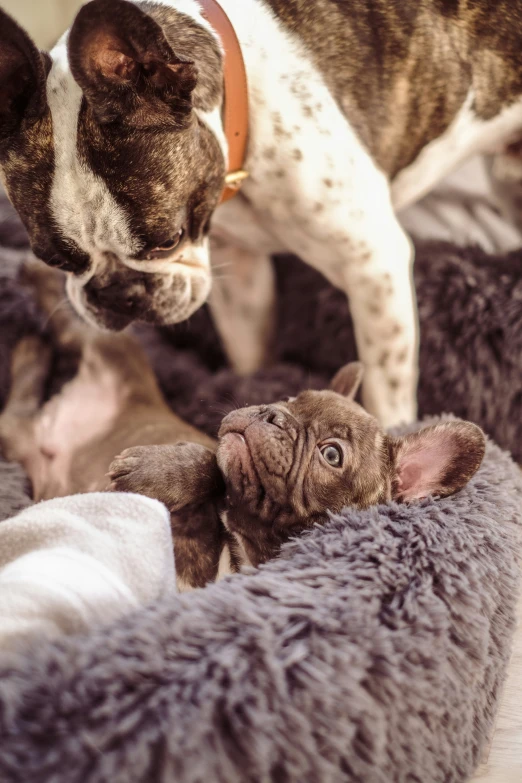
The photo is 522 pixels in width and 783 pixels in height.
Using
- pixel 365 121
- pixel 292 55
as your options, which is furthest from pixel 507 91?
pixel 292 55

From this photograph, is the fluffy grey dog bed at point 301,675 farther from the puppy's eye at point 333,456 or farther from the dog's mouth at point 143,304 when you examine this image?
the dog's mouth at point 143,304

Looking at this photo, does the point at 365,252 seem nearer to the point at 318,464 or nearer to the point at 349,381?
the point at 349,381

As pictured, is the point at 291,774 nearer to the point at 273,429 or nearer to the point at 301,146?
the point at 273,429

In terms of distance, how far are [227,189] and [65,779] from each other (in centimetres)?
119

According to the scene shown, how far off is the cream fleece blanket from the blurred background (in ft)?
8.16

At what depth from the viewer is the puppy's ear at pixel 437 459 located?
1338mm

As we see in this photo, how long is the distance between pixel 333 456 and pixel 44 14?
104 inches

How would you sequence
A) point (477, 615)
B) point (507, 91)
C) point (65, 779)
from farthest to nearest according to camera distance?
1. point (507, 91)
2. point (477, 615)
3. point (65, 779)

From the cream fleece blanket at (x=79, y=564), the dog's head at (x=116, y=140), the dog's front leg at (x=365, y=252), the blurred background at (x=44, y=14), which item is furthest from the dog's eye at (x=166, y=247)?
the blurred background at (x=44, y=14)

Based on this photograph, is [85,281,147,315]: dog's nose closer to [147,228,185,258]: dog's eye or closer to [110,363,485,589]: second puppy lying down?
[147,228,185,258]: dog's eye

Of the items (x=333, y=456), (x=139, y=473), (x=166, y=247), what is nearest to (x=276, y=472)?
(x=333, y=456)

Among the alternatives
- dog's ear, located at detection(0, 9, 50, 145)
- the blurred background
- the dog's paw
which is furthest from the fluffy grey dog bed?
the blurred background

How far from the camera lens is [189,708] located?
2.84 ft

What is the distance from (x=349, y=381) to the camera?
167 cm
